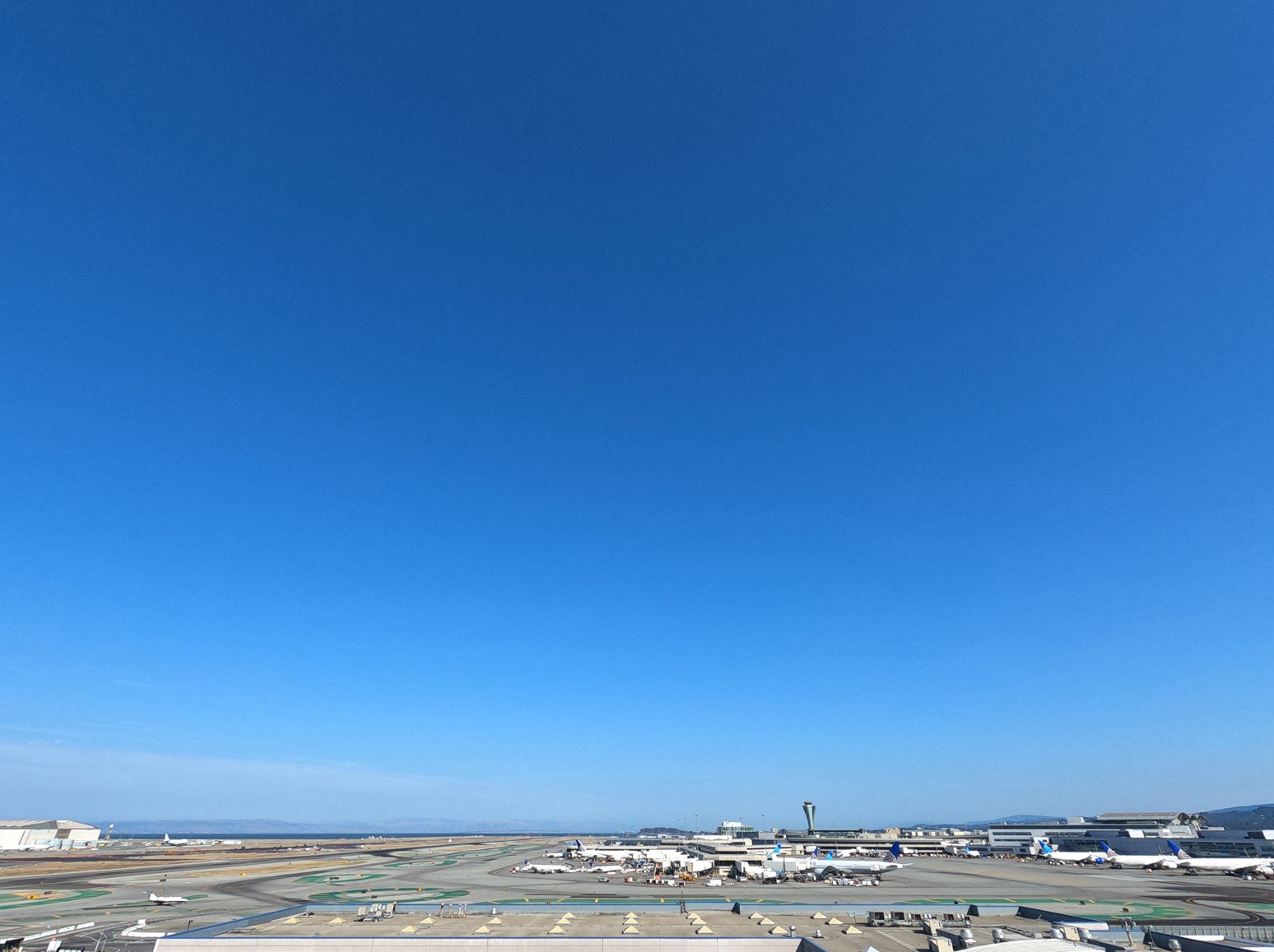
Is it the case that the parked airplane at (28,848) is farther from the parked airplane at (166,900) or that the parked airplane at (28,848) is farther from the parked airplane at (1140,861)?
the parked airplane at (1140,861)

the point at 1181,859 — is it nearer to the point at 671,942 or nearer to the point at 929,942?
the point at 929,942

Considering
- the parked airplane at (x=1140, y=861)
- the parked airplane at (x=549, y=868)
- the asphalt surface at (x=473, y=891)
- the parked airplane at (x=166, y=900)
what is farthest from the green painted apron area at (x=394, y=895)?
the parked airplane at (x=1140, y=861)

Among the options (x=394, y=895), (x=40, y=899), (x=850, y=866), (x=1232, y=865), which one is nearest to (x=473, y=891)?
(x=394, y=895)

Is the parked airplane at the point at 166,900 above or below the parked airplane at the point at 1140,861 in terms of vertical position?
above

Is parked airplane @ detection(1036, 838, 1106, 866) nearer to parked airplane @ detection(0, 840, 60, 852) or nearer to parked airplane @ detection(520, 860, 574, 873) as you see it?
parked airplane @ detection(520, 860, 574, 873)

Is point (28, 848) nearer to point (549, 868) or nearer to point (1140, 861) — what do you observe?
point (549, 868)

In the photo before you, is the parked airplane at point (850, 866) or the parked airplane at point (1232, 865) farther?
the parked airplane at point (850, 866)
